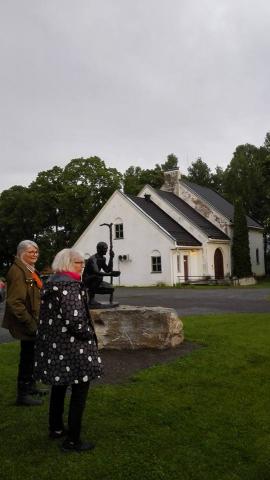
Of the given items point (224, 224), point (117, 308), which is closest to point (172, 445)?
point (117, 308)

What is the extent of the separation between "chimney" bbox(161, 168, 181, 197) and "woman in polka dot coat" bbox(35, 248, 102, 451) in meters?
39.0

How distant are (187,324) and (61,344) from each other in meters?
8.26

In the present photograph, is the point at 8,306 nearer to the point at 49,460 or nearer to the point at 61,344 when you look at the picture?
the point at 61,344

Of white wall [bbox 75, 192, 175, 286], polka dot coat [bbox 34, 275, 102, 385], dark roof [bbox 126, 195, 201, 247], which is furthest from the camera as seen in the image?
dark roof [bbox 126, 195, 201, 247]

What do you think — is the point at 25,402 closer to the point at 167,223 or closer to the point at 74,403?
the point at 74,403

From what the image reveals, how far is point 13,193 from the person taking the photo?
56000 mm

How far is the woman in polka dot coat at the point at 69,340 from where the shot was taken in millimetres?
4582

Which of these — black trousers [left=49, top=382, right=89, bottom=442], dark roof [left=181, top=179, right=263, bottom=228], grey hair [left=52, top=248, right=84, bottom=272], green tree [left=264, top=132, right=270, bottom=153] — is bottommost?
black trousers [left=49, top=382, right=89, bottom=442]

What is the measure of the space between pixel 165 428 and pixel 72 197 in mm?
46594

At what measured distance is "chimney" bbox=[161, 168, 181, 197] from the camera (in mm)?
43250

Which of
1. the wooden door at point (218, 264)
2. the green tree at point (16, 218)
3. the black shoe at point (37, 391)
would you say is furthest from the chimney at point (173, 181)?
the black shoe at point (37, 391)

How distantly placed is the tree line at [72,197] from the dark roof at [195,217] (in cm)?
1153

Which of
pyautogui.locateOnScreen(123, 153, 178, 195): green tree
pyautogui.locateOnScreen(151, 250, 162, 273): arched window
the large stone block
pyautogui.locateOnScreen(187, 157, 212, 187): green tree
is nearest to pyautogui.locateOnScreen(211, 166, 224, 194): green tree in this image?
pyautogui.locateOnScreen(187, 157, 212, 187): green tree

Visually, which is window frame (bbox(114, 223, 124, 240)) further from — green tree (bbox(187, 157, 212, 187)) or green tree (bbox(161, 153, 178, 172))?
green tree (bbox(161, 153, 178, 172))
